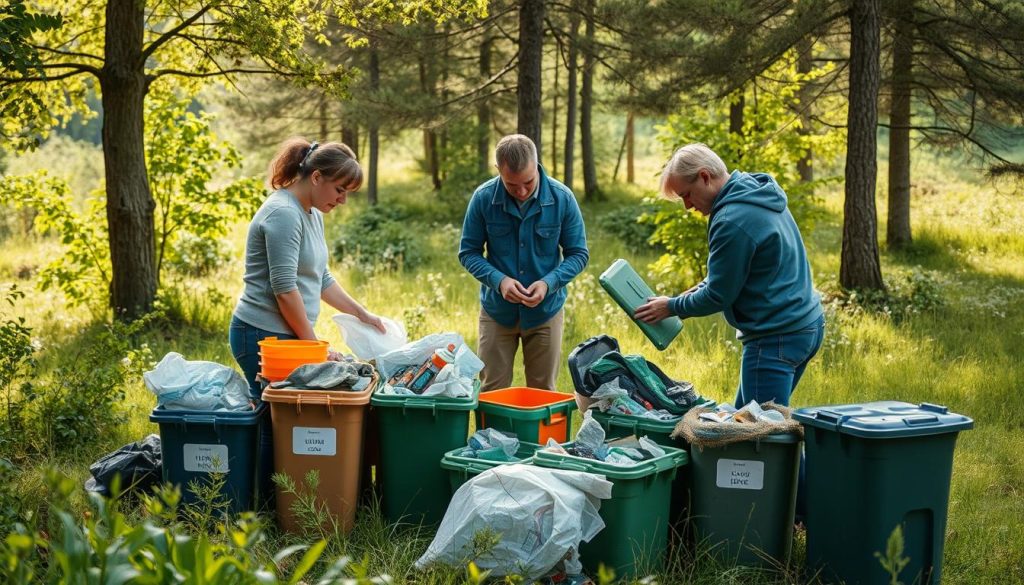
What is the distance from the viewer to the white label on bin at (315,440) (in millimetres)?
4312

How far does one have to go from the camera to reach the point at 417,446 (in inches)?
175

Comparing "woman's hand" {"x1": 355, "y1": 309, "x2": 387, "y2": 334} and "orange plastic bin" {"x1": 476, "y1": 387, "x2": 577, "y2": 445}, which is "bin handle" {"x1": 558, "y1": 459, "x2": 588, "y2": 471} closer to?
"orange plastic bin" {"x1": 476, "y1": 387, "x2": 577, "y2": 445}

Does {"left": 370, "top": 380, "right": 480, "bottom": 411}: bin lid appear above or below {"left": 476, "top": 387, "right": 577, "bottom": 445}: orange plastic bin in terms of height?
above

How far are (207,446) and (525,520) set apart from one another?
66.1 inches

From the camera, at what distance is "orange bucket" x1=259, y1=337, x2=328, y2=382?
4.42 metres

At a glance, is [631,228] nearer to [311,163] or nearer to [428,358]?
[428,358]

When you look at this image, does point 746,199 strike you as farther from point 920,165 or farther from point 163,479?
point 920,165

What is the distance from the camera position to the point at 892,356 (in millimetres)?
7938

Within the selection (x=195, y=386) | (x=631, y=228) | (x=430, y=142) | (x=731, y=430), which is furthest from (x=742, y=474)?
(x=430, y=142)

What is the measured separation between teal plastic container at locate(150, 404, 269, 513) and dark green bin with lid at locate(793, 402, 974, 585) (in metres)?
2.56

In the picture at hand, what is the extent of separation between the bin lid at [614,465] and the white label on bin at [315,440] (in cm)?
96

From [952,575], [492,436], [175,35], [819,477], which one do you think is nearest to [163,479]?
[492,436]

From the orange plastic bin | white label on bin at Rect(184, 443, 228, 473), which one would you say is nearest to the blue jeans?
the orange plastic bin

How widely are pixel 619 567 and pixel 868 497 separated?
3.41 feet
